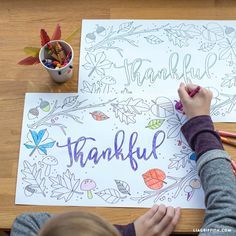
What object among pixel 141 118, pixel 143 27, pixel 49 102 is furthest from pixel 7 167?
pixel 143 27

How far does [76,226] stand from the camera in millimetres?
596

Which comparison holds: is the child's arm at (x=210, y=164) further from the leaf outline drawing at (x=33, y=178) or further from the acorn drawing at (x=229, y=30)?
the leaf outline drawing at (x=33, y=178)

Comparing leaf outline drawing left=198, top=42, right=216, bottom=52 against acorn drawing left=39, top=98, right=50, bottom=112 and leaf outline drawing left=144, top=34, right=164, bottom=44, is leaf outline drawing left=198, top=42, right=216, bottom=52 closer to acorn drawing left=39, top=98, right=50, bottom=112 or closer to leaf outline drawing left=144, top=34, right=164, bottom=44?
leaf outline drawing left=144, top=34, right=164, bottom=44

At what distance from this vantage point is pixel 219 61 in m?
0.90

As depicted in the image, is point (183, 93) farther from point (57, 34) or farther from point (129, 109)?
point (57, 34)

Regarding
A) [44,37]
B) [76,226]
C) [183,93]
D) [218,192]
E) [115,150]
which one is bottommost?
[76,226]

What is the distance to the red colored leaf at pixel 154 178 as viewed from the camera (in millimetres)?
819

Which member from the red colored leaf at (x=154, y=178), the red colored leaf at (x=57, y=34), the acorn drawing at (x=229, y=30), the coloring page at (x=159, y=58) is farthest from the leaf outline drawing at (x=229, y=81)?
the red colored leaf at (x=57, y=34)

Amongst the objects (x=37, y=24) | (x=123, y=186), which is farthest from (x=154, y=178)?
(x=37, y=24)

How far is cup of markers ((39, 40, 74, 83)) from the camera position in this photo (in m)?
0.86

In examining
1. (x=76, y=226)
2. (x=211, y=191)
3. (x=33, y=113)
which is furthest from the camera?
(x=33, y=113)

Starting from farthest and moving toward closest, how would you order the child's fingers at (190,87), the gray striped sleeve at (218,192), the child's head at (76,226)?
the child's fingers at (190,87) < the gray striped sleeve at (218,192) < the child's head at (76,226)

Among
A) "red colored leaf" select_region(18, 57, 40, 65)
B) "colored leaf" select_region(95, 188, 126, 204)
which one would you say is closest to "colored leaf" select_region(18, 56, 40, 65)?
"red colored leaf" select_region(18, 57, 40, 65)

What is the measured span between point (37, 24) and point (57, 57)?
13 cm
